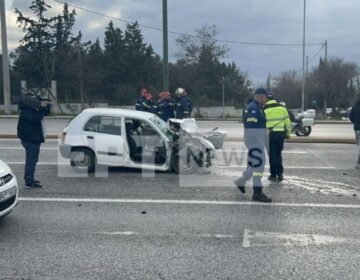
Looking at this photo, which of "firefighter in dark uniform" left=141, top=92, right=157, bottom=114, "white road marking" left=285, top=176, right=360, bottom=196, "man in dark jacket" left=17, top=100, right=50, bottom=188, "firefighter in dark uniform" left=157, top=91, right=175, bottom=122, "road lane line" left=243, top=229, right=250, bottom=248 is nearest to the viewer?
"road lane line" left=243, top=229, right=250, bottom=248

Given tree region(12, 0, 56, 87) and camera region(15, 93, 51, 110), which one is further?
tree region(12, 0, 56, 87)

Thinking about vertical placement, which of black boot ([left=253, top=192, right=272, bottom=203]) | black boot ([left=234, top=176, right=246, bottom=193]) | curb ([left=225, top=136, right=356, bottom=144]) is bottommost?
black boot ([left=253, top=192, right=272, bottom=203])

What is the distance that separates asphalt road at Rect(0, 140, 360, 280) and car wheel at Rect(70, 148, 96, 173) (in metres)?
0.28

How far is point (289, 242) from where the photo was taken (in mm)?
5500

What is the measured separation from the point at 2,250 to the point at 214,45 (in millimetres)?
48265

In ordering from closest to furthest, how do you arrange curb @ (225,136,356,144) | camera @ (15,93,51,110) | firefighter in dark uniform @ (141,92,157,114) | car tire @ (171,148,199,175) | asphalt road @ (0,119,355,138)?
camera @ (15,93,51,110), car tire @ (171,148,199,175), firefighter in dark uniform @ (141,92,157,114), curb @ (225,136,356,144), asphalt road @ (0,119,355,138)

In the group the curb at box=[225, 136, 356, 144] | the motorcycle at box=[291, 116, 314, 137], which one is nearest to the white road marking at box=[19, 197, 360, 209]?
the curb at box=[225, 136, 356, 144]

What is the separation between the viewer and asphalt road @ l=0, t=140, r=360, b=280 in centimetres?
469

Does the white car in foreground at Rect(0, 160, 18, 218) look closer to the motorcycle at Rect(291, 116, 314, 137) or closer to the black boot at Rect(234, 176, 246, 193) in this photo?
the black boot at Rect(234, 176, 246, 193)

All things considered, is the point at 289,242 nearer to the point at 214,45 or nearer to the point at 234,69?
the point at 214,45

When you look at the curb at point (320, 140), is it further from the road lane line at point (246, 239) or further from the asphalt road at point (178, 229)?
the road lane line at point (246, 239)

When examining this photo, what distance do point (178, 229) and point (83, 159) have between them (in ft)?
14.0

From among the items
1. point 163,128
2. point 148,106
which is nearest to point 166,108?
point 148,106

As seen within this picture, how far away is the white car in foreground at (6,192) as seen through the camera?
5672 millimetres
